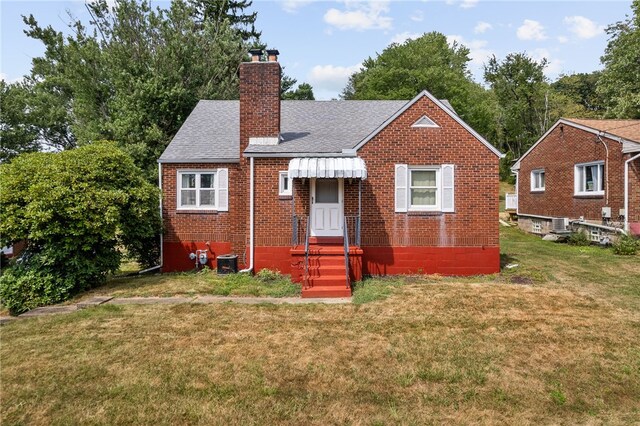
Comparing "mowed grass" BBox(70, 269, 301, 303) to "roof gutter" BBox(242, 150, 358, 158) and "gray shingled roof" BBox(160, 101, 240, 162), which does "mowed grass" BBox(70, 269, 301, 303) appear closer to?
"roof gutter" BBox(242, 150, 358, 158)

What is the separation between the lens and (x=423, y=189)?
12758 mm

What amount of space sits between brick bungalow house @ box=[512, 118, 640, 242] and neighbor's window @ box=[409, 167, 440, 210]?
10.4 metres

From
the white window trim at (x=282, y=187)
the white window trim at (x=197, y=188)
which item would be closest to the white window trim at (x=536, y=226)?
the white window trim at (x=282, y=187)

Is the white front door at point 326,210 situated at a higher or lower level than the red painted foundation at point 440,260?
higher

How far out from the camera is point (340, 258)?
1166 centimetres

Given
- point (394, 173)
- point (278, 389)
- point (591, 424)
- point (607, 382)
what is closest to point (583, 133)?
point (394, 173)

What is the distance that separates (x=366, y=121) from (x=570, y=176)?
12532mm

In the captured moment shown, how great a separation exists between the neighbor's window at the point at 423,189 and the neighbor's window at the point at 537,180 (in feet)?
46.3

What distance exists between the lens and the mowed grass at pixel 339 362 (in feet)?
16.6

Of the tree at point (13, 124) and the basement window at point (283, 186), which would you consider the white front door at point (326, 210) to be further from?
the tree at point (13, 124)

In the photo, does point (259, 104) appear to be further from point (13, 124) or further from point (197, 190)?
point (13, 124)

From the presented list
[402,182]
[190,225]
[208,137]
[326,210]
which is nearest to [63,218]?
[190,225]

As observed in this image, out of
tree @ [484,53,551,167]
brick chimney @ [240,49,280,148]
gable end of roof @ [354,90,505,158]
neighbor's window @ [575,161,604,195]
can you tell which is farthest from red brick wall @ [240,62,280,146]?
tree @ [484,53,551,167]

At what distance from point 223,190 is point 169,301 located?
5359 millimetres
